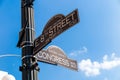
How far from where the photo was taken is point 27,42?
8008 mm

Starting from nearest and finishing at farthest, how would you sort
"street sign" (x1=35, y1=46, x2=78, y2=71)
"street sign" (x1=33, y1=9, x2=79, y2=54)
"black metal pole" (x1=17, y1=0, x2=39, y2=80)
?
"street sign" (x1=33, y1=9, x2=79, y2=54) → "black metal pole" (x1=17, y1=0, x2=39, y2=80) → "street sign" (x1=35, y1=46, x2=78, y2=71)

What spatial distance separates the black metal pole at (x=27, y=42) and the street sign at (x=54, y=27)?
0.54 feet

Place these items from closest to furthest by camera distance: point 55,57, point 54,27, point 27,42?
point 54,27 < point 27,42 < point 55,57

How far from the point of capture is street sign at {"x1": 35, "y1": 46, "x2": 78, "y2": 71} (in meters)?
7.98

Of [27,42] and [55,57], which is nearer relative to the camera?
[27,42]

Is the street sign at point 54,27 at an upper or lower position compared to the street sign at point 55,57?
upper

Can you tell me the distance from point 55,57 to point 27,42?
0.71 meters

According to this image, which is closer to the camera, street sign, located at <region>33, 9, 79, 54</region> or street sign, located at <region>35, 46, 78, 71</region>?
street sign, located at <region>33, 9, 79, 54</region>

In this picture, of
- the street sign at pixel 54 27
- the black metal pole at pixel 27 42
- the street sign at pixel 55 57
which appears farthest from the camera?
the street sign at pixel 55 57

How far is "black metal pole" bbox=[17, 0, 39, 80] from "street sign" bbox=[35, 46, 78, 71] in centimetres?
22

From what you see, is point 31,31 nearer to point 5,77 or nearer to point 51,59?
point 51,59

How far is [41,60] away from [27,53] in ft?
1.15

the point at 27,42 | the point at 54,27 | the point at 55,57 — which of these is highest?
the point at 54,27

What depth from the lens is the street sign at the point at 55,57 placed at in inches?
314
